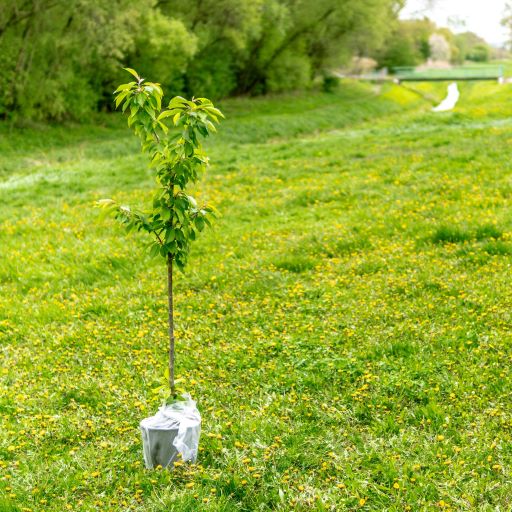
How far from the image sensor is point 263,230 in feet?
42.1

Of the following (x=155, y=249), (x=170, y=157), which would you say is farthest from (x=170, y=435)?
(x=170, y=157)

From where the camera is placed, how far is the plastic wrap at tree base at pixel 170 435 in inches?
230

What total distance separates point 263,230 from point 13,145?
19232mm

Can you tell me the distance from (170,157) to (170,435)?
8.30 feet

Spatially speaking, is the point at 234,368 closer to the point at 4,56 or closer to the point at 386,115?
the point at 4,56

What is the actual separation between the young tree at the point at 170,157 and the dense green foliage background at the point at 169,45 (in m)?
24.6

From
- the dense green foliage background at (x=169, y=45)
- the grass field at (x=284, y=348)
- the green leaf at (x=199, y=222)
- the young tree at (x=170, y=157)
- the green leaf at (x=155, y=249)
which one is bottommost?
the grass field at (x=284, y=348)

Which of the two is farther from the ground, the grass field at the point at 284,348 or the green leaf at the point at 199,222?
the green leaf at the point at 199,222

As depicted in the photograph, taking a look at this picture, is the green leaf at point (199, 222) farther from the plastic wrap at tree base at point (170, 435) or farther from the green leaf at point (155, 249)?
the plastic wrap at tree base at point (170, 435)

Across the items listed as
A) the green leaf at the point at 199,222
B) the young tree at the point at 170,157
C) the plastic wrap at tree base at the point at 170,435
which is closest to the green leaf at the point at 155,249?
the young tree at the point at 170,157

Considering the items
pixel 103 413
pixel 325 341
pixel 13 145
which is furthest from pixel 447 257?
pixel 13 145

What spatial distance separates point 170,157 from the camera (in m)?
5.75

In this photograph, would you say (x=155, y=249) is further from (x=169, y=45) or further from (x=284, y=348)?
(x=169, y=45)

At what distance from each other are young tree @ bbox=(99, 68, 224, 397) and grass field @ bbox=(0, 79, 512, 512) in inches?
49.8
